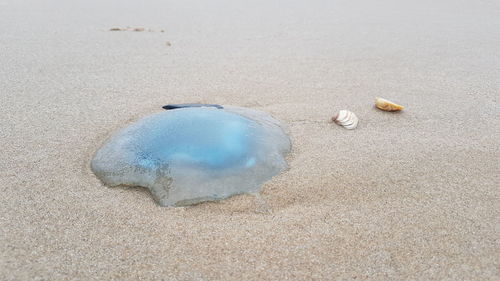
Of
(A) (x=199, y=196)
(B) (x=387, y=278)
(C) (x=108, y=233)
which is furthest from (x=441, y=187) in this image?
(C) (x=108, y=233)

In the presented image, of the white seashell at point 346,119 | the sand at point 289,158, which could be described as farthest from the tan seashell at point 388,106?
the white seashell at point 346,119

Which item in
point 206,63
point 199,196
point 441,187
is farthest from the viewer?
point 206,63

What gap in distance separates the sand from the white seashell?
58 millimetres

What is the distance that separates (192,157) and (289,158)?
1.52 ft

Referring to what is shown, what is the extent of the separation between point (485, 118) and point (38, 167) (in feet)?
7.46

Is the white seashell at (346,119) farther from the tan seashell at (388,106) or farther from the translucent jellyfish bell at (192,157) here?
the translucent jellyfish bell at (192,157)

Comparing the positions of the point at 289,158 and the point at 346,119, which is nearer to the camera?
the point at 289,158

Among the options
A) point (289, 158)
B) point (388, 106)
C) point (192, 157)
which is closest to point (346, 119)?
point (388, 106)

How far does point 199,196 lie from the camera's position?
1.50 meters

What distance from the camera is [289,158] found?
181 centimetres

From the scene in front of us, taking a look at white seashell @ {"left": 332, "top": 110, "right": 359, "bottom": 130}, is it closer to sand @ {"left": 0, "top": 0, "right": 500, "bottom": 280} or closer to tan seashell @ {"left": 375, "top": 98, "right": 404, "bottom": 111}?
sand @ {"left": 0, "top": 0, "right": 500, "bottom": 280}

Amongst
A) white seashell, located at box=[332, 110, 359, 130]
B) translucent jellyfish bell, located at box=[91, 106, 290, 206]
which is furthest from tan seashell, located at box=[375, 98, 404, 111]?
translucent jellyfish bell, located at box=[91, 106, 290, 206]

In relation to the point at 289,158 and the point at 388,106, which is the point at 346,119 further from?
the point at 289,158

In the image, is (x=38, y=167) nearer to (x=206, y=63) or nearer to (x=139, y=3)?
(x=206, y=63)
